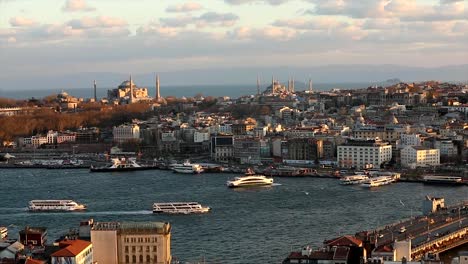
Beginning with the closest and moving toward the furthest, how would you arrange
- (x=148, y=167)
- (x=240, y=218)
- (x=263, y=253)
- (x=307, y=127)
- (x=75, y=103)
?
(x=263, y=253), (x=240, y=218), (x=148, y=167), (x=307, y=127), (x=75, y=103)

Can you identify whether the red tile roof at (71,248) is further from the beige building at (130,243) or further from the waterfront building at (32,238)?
the waterfront building at (32,238)

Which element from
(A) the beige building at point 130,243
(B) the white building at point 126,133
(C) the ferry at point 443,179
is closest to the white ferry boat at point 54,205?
(A) the beige building at point 130,243

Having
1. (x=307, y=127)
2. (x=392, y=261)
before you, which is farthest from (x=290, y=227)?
(x=307, y=127)

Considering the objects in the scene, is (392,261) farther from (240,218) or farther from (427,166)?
(427,166)

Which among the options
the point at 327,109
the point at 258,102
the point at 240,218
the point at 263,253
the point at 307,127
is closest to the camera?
the point at 263,253

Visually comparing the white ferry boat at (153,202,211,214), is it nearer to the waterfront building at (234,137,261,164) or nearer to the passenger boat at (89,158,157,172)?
the passenger boat at (89,158,157,172)

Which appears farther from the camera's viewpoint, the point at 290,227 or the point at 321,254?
the point at 290,227

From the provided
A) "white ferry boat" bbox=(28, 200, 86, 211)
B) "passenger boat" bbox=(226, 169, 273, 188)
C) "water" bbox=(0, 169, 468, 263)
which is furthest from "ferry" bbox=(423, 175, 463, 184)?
"white ferry boat" bbox=(28, 200, 86, 211)

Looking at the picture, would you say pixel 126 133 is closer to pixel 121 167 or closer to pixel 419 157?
pixel 121 167
